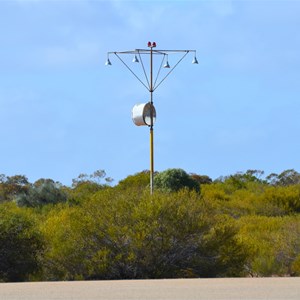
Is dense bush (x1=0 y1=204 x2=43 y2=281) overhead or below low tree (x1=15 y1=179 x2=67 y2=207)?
below

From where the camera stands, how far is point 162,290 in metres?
13.6

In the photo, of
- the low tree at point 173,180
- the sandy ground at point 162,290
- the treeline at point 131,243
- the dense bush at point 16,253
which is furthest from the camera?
the low tree at point 173,180

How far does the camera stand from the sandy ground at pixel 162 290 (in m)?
12.8

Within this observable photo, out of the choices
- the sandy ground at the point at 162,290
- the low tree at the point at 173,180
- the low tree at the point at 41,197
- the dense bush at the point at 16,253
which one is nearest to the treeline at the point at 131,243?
the dense bush at the point at 16,253

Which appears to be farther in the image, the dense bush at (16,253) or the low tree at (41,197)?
the low tree at (41,197)

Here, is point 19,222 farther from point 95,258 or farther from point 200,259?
point 200,259

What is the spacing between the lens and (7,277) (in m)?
20.3

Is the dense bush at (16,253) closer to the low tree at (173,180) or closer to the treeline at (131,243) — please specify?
the treeline at (131,243)

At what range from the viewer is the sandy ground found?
1278 cm

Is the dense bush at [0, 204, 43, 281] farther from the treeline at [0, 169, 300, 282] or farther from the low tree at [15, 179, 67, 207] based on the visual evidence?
the low tree at [15, 179, 67, 207]

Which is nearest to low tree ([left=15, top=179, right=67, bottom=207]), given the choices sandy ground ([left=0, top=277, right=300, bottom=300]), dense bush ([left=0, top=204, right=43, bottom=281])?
dense bush ([left=0, top=204, right=43, bottom=281])

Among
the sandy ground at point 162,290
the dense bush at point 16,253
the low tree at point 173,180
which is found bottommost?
the sandy ground at point 162,290

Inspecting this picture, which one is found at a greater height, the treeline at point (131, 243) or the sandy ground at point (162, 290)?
the treeline at point (131, 243)

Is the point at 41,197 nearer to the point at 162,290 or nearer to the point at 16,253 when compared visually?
the point at 16,253
